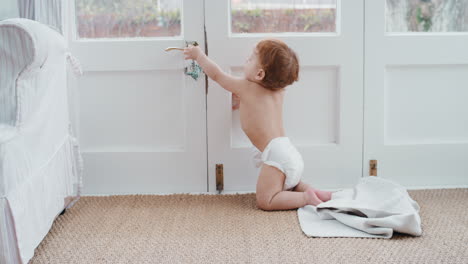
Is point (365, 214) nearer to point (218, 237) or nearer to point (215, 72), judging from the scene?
point (218, 237)

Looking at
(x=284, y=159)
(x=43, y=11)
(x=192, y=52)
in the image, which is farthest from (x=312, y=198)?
(x=43, y=11)

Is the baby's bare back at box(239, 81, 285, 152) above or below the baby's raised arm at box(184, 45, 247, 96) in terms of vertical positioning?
below

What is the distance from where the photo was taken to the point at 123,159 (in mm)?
2182

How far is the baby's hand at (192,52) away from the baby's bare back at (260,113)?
24cm

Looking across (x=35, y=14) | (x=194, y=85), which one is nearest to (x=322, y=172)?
(x=194, y=85)

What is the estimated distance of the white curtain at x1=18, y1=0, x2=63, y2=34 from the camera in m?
1.87

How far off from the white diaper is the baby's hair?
238 mm

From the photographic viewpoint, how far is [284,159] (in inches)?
75.0

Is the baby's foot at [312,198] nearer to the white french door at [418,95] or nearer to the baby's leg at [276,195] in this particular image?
the baby's leg at [276,195]

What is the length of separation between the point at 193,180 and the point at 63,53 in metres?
0.80

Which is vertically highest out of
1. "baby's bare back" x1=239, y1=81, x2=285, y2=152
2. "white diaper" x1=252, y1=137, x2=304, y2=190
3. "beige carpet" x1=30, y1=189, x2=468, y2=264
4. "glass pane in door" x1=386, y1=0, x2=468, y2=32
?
"glass pane in door" x1=386, y1=0, x2=468, y2=32

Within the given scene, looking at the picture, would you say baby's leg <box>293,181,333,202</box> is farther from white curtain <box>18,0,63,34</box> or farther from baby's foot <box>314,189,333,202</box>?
white curtain <box>18,0,63,34</box>

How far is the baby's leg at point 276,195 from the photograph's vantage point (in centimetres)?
188

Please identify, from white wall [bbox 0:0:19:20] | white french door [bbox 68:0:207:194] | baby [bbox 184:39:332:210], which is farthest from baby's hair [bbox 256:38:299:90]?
white wall [bbox 0:0:19:20]
